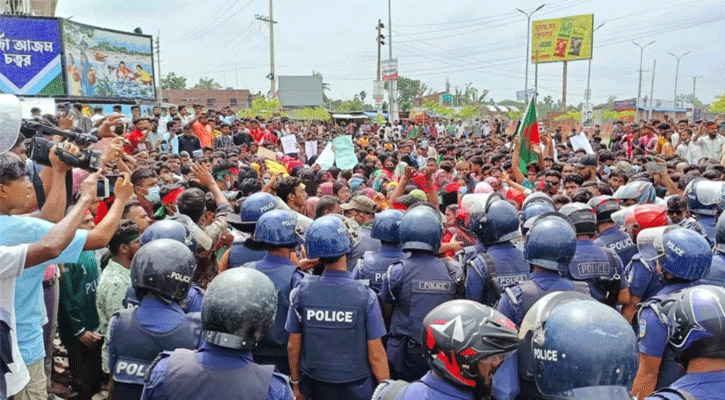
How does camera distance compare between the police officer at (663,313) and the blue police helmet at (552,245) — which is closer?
the police officer at (663,313)

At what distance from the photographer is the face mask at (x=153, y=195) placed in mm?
6605

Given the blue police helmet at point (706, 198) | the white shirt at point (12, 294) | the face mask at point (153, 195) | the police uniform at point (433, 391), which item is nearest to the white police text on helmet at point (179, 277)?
the white shirt at point (12, 294)

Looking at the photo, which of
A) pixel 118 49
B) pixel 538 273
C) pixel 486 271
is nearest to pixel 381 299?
pixel 486 271

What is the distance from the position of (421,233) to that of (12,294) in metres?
2.68

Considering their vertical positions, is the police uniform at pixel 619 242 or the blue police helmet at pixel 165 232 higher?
the blue police helmet at pixel 165 232

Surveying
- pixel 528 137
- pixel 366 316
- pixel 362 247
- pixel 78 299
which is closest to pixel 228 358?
pixel 366 316

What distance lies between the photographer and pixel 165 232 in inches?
167

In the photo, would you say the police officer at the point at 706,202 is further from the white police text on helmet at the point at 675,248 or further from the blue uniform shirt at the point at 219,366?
the blue uniform shirt at the point at 219,366

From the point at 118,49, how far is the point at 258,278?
3016cm

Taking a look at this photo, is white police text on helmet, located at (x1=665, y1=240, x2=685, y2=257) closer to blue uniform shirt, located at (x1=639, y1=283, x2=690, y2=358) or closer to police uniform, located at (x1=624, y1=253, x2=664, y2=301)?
blue uniform shirt, located at (x1=639, y1=283, x2=690, y2=358)

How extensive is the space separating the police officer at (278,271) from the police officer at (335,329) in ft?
0.93

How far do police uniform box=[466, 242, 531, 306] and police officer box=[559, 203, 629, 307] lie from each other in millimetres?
380

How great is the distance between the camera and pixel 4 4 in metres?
27.6

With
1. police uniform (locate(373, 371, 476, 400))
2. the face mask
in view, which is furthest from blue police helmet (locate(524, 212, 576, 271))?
the face mask
